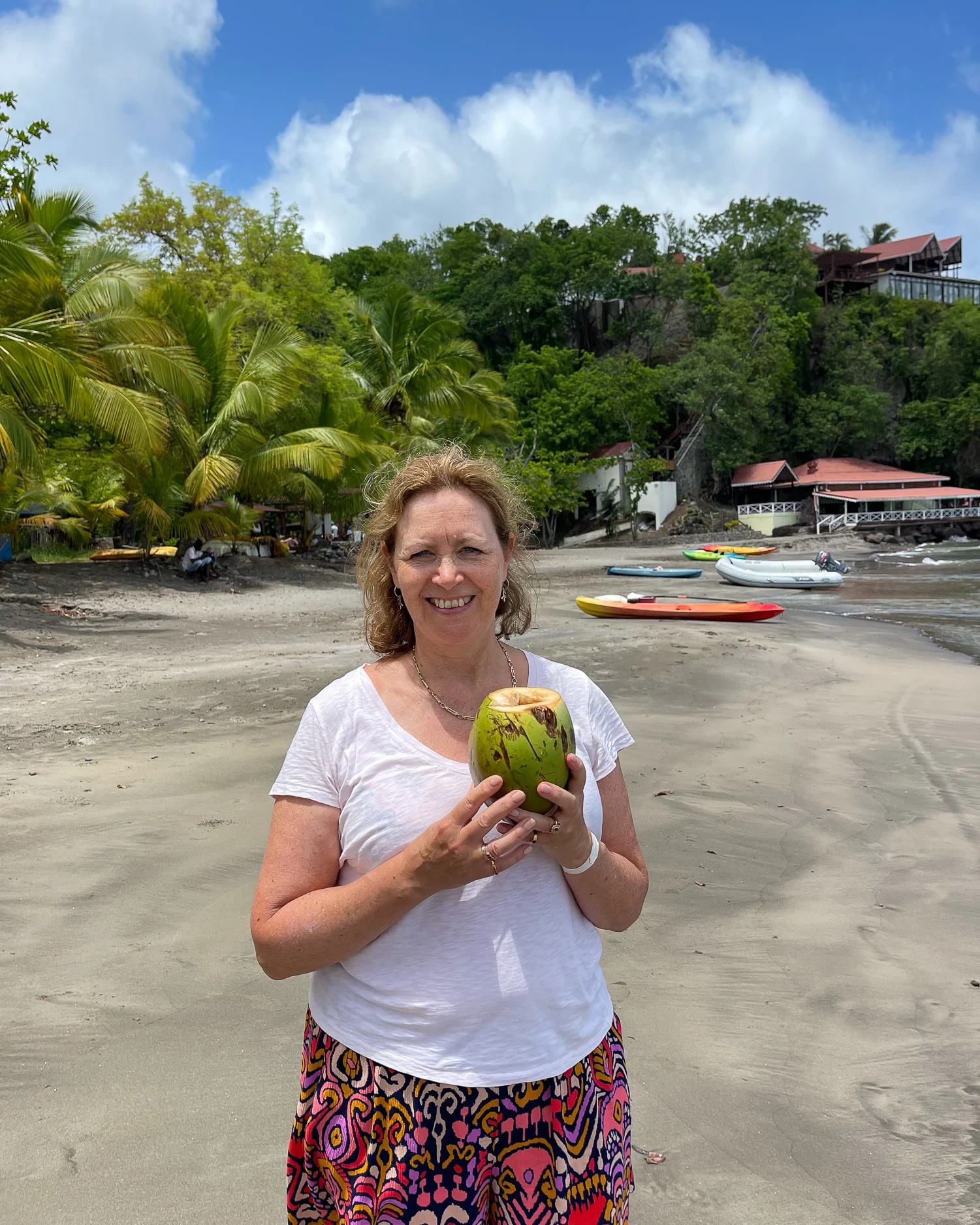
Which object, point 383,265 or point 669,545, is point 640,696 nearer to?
point 669,545

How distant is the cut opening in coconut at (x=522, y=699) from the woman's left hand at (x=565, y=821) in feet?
0.39

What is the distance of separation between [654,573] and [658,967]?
2581 cm

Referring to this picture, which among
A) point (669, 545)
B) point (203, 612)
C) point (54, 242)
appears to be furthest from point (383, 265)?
point (203, 612)

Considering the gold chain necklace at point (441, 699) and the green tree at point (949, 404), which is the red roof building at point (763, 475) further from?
the gold chain necklace at point (441, 699)

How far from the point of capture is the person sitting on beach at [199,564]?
2228cm

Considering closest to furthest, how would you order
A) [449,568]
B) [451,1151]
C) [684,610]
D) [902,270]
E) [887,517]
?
[451,1151] < [449,568] < [684,610] < [887,517] < [902,270]

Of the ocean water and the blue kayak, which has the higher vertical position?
the blue kayak

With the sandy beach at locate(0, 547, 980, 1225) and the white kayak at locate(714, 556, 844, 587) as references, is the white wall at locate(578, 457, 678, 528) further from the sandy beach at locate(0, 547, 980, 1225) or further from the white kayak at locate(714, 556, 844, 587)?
the sandy beach at locate(0, 547, 980, 1225)

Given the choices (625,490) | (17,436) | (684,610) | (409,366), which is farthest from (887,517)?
(17,436)

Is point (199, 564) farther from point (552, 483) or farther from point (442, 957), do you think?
point (552, 483)

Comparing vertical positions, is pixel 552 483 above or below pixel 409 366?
below

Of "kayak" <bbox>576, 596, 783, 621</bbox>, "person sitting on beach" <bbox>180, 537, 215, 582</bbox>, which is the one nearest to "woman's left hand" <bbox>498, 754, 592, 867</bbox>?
"kayak" <bbox>576, 596, 783, 621</bbox>

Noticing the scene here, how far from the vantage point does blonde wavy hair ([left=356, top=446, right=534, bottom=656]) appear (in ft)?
6.21

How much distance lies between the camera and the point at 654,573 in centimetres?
2925
